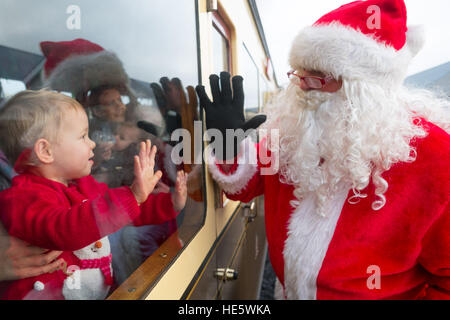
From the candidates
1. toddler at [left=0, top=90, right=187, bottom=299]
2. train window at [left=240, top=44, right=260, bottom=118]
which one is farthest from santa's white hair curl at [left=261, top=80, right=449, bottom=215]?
train window at [left=240, top=44, right=260, bottom=118]

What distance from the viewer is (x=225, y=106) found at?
1512 mm

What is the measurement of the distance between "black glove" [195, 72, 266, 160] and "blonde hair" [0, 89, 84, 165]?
0.92m

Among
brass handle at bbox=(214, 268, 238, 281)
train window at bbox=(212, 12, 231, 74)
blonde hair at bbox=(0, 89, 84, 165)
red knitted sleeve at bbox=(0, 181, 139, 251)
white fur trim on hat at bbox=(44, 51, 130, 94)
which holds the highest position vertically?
train window at bbox=(212, 12, 231, 74)

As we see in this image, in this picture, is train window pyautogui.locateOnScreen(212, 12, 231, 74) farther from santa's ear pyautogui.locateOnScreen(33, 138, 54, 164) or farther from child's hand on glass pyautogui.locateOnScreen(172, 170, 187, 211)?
santa's ear pyautogui.locateOnScreen(33, 138, 54, 164)

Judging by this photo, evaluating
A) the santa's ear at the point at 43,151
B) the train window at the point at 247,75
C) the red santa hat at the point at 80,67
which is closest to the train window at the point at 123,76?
the red santa hat at the point at 80,67

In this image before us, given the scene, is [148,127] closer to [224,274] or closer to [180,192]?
[180,192]

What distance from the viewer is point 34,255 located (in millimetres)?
635

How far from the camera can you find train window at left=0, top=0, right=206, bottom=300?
2.01 feet

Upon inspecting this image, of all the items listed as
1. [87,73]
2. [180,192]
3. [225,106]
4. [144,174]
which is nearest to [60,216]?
[144,174]

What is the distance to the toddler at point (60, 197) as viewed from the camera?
583 mm

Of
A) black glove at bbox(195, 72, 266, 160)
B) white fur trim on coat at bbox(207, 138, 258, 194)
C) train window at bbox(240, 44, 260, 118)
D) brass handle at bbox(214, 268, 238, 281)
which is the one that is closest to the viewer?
black glove at bbox(195, 72, 266, 160)

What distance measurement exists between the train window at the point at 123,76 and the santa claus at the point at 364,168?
0.34 m

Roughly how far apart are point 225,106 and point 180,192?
0.54 meters
